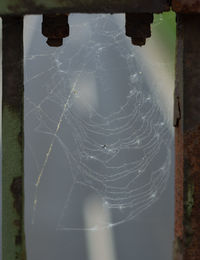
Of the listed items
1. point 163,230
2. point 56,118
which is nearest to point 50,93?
point 56,118

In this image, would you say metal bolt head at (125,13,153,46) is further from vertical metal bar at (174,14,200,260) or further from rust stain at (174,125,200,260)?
rust stain at (174,125,200,260)

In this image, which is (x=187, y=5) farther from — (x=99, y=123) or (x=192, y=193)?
(x=99, y=123)

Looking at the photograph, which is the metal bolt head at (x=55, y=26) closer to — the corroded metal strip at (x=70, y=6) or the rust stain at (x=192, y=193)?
the corroded metal strip at (x=70, y=6)

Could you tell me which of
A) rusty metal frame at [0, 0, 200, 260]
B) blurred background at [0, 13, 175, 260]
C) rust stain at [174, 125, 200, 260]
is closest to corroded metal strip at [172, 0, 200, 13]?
rusty metal frame at [0, 0, 200, 260]

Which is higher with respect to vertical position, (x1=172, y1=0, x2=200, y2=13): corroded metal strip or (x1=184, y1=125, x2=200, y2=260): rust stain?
(x1=172, y1=0, x2=200, y2=13): corroded metal strip

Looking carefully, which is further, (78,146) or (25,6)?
(78,146)

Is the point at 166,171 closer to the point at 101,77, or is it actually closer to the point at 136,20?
the point at 101,77

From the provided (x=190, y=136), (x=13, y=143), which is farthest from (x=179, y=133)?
(x=13, y=143)
